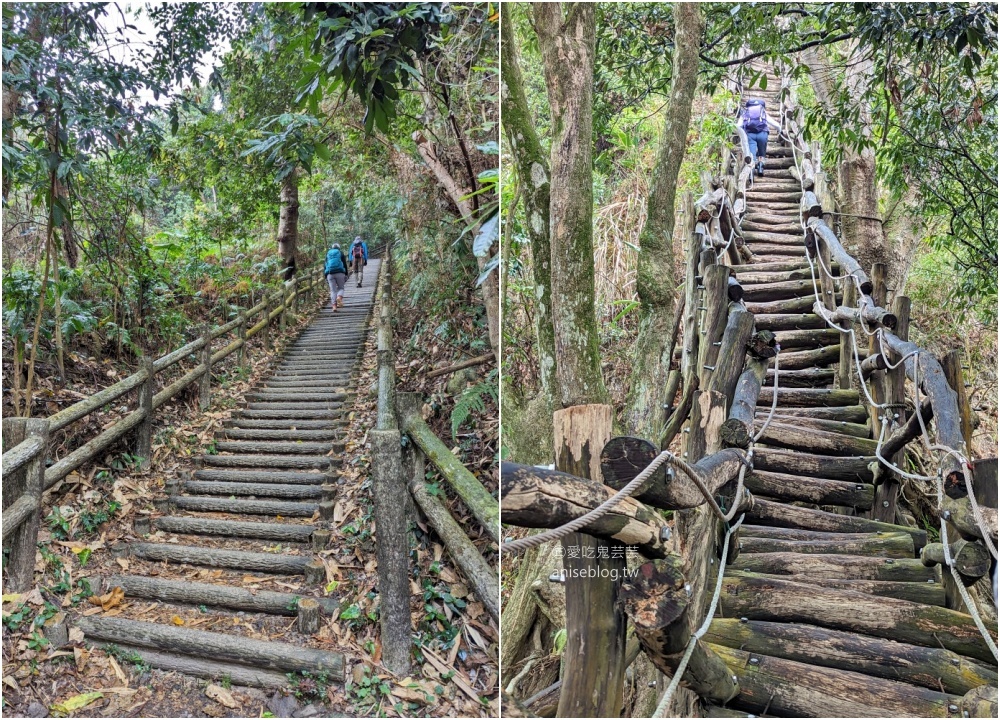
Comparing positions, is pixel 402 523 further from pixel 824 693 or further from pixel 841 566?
pixel 841 566

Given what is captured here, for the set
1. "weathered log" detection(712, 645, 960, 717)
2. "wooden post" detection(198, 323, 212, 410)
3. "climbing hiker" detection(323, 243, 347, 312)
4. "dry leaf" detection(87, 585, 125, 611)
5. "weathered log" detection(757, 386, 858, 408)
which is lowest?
"dry leaf" detection(87, 585, 125, 611)

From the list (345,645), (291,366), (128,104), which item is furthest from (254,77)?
(345,645)

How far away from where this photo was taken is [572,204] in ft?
9.00

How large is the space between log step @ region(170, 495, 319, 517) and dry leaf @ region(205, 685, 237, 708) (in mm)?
1387

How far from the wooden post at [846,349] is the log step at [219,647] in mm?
4537

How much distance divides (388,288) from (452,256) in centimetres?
76

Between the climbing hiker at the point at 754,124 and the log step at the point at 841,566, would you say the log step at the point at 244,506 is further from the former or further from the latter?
the climbing hiker at the point at 754,124

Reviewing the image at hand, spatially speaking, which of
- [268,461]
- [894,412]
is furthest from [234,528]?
[894,412]

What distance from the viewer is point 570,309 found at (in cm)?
277

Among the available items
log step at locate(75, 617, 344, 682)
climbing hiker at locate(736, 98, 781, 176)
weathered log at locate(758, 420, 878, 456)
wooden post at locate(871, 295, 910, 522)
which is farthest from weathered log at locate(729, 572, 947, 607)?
climbing hiker at locate(736, 98, 781, 176)

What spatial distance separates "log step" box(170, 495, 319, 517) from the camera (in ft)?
13.4

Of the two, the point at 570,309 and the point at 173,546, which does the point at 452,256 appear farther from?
the point at 173,546

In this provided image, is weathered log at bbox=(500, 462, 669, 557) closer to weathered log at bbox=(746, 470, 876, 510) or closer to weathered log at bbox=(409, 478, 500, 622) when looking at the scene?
weathered log at bbox=(409, 478, 500, 622)

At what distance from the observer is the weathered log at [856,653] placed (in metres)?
2.26
